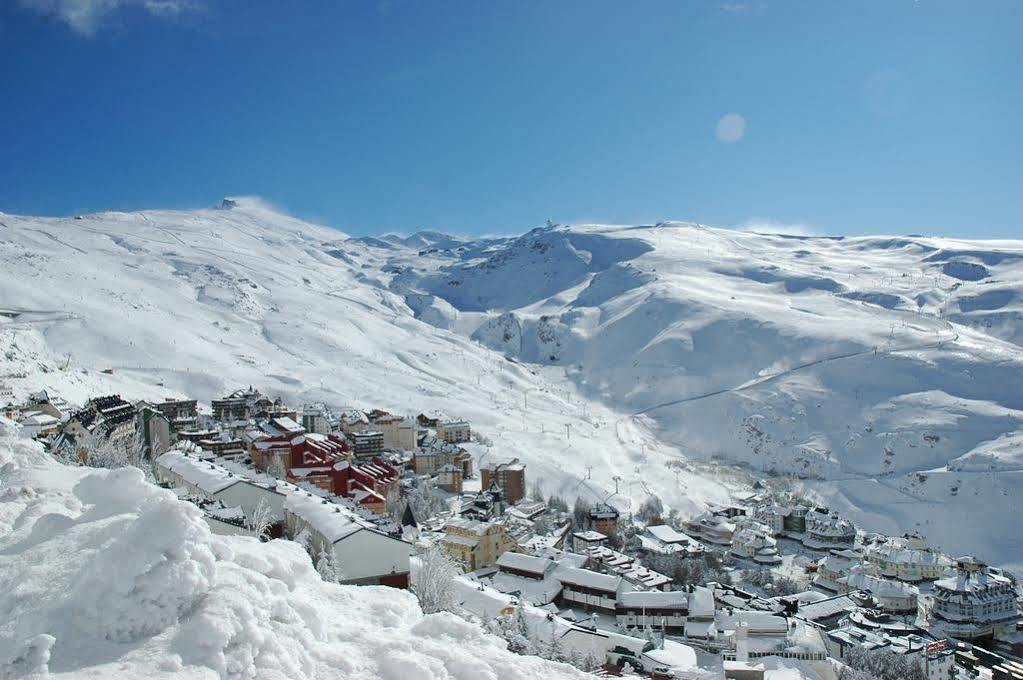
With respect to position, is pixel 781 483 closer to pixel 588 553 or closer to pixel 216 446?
pixel 588 553

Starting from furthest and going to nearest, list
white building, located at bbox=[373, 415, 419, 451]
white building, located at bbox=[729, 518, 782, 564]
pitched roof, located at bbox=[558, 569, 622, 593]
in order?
white building, located at bbox=[373, 415, 419, 451]
white building, located at bbox=[729, 518, 782, 564]
pitched roof, located at bbox=[558, 569, 622, 593]

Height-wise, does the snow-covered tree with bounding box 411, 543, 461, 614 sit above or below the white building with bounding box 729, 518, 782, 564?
above

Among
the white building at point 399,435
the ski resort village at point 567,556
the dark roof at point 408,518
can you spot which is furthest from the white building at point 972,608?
the white building at point 399,435

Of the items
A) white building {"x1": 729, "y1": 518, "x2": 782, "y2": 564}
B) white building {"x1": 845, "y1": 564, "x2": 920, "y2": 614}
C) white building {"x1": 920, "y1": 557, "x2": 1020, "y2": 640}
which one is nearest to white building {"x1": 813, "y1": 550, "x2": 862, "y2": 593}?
white building {"x1": 845, "y1": 564, "x2": 920, "y2": 614}

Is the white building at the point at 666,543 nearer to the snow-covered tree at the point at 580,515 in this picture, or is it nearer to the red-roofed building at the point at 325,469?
the snow-covered tree at the point at 580,515

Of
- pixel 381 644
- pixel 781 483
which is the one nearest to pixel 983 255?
pixel 781 483

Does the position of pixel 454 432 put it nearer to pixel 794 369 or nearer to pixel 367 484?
pixel 367 484

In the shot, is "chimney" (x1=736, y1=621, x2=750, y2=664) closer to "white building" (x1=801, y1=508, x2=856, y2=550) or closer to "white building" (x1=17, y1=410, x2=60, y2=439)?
"white building" (x1=801, y1=508, x2=856, y2=550)
